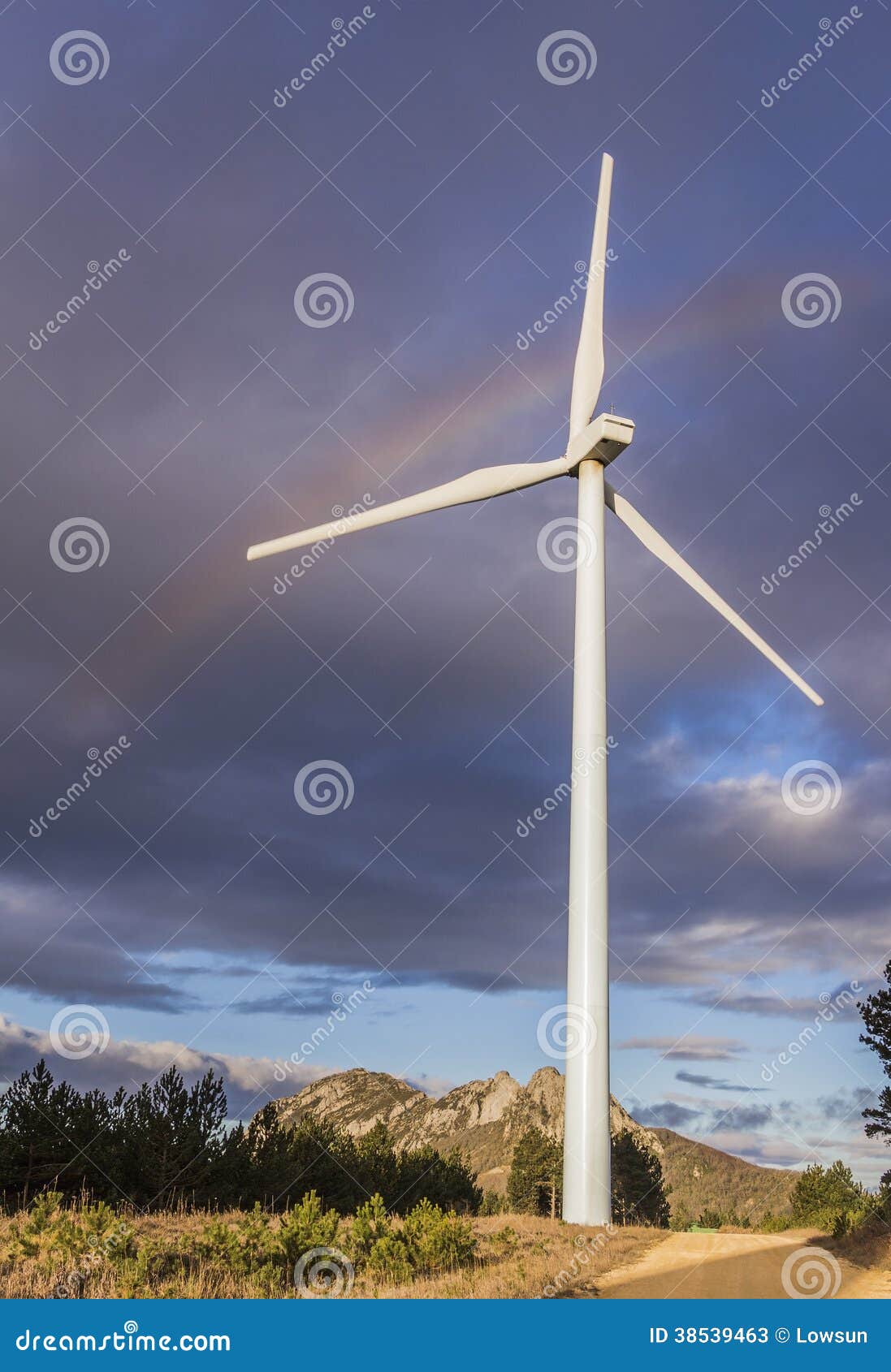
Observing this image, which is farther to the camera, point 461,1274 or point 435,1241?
point 435,1241

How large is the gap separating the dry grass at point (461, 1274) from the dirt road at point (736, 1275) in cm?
70

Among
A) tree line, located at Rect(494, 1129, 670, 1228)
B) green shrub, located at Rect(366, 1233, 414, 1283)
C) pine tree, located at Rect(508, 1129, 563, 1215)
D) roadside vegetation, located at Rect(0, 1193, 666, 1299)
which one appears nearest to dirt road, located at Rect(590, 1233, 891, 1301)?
roadside vegetation, located at Rect(0, 1193, 666, 1299)

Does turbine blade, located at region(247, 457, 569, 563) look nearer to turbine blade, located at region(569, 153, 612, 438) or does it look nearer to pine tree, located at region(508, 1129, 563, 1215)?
turbine blade, located at region(569, 153, 612, 438)

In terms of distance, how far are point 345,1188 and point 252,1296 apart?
2874 centimetres

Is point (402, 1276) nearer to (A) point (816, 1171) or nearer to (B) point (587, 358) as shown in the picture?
(B) point (587, 358)

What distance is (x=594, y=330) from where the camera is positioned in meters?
37.4

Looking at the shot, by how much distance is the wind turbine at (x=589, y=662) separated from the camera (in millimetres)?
26844

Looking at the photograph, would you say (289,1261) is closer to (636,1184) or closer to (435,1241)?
(435,1241)

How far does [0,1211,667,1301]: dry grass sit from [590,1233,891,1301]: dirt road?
2.30ft

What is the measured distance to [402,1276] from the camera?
18.9 meters

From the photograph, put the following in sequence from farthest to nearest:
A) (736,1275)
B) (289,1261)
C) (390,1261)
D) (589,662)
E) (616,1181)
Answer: (616,1181) → (589,662) → (736,1275) → (390,1261) → (289,1261)

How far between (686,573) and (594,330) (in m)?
9.66

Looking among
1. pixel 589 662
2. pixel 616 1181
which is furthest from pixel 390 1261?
pixel 616 1181

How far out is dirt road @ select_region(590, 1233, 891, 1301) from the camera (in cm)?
1938
